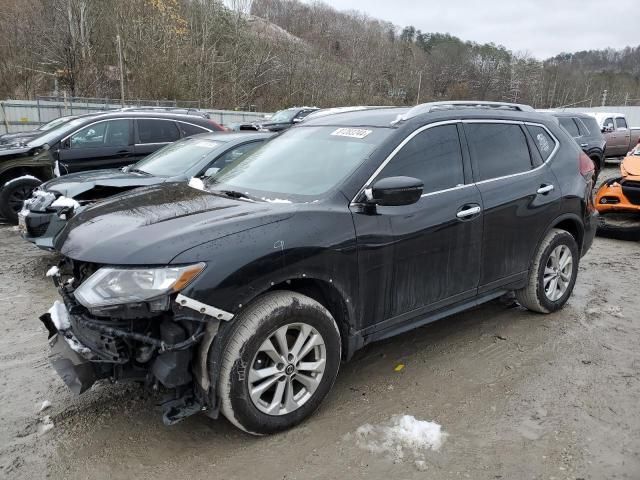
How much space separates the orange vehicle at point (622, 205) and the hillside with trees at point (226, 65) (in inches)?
1186

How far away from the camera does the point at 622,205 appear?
25.6ft

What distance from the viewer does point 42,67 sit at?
3120 cm

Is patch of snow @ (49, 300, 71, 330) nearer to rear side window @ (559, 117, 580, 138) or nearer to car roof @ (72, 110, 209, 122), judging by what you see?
car roof @ (72, 110, 209, 122)

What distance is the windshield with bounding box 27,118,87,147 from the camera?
8375 millimetres

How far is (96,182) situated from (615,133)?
61.0 ft

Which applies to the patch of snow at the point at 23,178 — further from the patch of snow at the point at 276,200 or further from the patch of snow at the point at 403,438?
the patch of snow at the point at 403,438

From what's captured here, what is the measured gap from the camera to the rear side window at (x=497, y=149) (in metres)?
3.94

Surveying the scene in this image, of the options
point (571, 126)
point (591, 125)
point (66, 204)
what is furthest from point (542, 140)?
point (591, 125)

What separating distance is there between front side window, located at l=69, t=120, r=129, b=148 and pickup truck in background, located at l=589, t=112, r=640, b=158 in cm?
1643

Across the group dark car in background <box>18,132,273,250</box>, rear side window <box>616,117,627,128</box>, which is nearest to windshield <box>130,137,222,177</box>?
dark car in background <box>18,132,273,250</box>

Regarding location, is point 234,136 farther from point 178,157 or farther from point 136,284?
point 136,284

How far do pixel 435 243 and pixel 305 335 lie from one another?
45.7 inches

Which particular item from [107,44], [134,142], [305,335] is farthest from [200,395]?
[107,44]

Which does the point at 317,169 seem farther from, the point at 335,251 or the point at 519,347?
the point at 519,347
